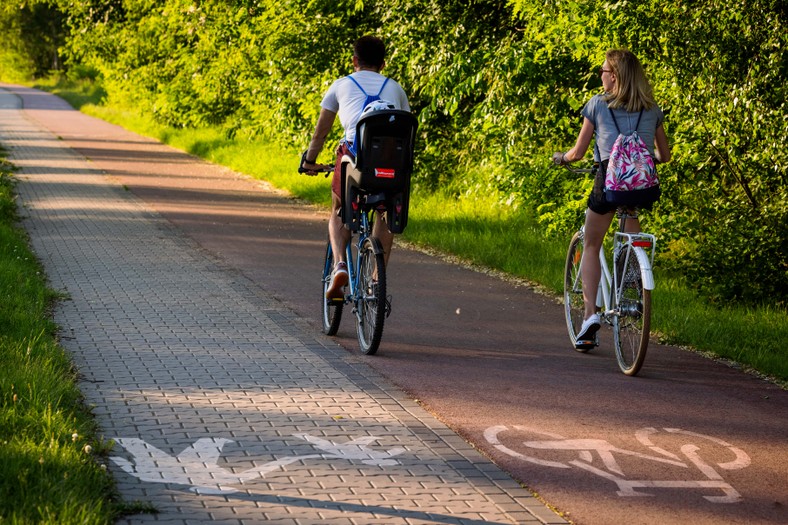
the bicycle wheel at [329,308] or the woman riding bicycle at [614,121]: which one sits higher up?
the woman riding bicycle at [614,121]

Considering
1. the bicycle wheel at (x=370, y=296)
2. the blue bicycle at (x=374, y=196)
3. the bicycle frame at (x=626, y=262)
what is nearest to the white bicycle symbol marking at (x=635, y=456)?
the bicycle frame at (x=626, y=262)

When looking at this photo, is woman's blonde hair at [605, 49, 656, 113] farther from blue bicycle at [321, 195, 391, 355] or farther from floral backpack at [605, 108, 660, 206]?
blue bicycle at [321, 195, 391, 355]

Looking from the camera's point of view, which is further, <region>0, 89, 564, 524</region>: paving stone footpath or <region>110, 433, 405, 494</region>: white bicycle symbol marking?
<region>110, 433, 405, 494</region>: white bicycle symbol marking

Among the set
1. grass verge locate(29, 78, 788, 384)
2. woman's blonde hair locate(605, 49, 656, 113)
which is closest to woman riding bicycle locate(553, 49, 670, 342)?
woman's blonde hair locate(605, 49, 656, 113)

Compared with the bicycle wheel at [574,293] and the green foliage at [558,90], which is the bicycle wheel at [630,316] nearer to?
the bicycle wheel at [574,293]

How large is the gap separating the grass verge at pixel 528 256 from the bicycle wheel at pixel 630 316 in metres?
0.87

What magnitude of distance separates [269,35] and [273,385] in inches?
450

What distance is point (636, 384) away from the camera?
704cm

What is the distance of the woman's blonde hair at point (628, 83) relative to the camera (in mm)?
7340

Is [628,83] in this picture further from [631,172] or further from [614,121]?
[631,172]

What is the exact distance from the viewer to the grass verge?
816cm

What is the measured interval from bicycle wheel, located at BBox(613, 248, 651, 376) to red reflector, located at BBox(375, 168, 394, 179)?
1.46 m

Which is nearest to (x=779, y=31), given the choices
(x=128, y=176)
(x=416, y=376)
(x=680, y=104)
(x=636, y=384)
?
(x=680, y=104)

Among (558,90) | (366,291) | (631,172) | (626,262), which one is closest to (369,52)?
(366,291)
